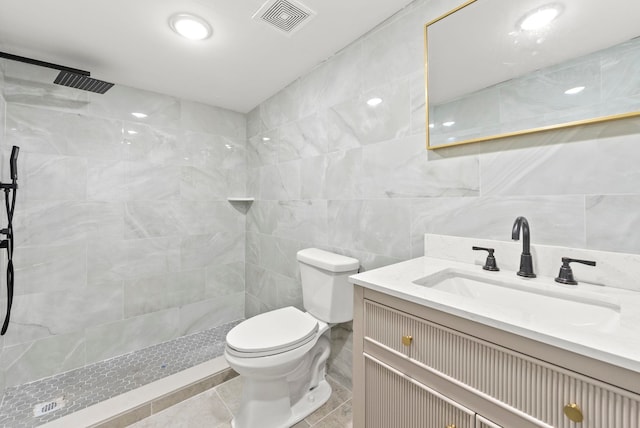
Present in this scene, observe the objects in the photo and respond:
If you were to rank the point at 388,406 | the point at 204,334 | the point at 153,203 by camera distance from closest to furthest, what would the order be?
the point at 388,406, the point at 153,203, the point at 204,334

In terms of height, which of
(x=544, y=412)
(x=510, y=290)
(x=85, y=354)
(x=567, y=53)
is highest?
(x=567, y=53)

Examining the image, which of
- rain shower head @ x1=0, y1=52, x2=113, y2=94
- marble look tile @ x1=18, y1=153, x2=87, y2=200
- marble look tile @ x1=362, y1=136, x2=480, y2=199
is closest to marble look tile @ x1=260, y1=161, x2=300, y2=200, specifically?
marble look tile @ x1=362, y1=136, x2=480, y2=199

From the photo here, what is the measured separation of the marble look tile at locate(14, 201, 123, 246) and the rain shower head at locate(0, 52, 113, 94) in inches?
A: 31.8

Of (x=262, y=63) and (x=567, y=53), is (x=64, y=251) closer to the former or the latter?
(x=262, y=63)

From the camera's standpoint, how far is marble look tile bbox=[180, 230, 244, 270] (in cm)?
241

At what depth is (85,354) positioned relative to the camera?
76.9 inches

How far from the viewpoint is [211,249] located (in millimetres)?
2547

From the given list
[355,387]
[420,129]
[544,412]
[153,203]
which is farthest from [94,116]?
[544,412]

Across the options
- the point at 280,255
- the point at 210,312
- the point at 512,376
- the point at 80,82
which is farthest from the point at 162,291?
the point at 512,376

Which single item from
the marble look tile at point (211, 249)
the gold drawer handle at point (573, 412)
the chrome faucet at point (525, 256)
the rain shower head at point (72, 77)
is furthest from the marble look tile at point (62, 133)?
the gold drawer handle at point (573, 412)

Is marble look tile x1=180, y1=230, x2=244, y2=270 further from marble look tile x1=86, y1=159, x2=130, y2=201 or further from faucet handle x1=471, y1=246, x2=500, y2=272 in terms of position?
faucet handle x1=471, y1=246, x2=500, y2=272

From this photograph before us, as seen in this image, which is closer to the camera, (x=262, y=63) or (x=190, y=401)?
(x=190, y=401)

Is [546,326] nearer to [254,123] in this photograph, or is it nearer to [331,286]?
[331,286]

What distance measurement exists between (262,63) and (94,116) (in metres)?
1.34
